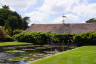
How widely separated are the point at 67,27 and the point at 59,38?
942 cm

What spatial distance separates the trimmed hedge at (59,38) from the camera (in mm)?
44866

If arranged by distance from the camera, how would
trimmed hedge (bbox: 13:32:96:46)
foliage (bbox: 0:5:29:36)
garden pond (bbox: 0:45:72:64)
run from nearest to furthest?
1. garden pond (bbox: 0:45:72:64)
2. trimmed hedge (bbox: 13:32:96:46)
3. foliage (bbox: 0:5:29:36)

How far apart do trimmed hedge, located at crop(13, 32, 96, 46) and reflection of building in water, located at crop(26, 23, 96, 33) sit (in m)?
7.28

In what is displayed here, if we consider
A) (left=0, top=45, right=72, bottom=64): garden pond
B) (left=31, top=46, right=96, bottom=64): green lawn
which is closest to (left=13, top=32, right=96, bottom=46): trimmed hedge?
(left=0, top=45, right=72, bottom=64): garden pond

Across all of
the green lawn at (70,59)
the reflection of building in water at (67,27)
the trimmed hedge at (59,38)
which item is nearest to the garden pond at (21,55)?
the green lawn at (70,59)

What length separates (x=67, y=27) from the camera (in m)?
58.0

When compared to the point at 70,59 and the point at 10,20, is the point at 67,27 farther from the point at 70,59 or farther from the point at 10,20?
the point at 70,59

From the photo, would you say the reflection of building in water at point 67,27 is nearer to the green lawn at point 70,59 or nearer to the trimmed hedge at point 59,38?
the trimmed hedge at point 59,38

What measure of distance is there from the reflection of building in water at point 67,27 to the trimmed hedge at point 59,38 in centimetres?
728

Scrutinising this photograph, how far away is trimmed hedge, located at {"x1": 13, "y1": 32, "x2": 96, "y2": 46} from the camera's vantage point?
44866mm

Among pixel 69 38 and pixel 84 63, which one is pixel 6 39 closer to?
pixel 69 38

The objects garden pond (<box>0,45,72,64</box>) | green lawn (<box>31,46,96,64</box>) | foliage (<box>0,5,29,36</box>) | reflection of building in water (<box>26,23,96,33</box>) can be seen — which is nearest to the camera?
green lawn (<box>31,46,96,64</box>)

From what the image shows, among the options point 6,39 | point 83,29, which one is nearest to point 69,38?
point 83,29

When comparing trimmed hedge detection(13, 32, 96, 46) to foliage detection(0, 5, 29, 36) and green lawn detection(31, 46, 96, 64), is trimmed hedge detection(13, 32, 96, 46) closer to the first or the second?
green lawn detection(31, 46, 96, 64)
